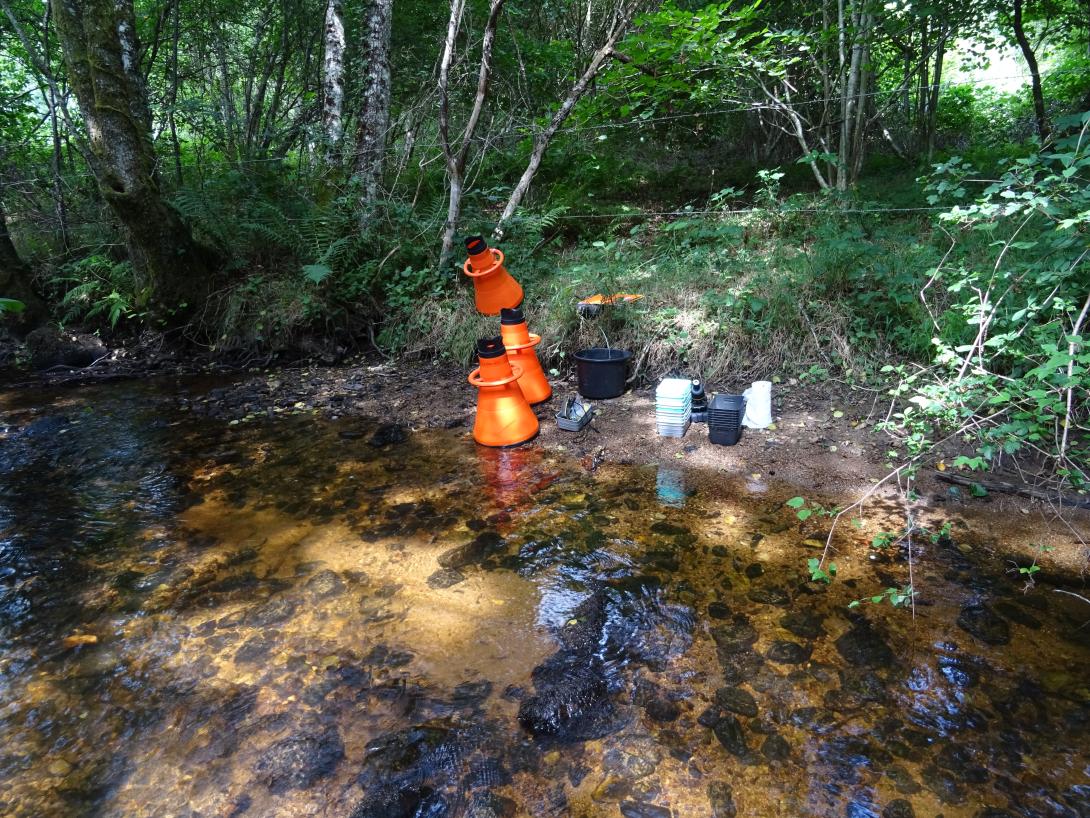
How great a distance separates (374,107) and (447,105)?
1.38m

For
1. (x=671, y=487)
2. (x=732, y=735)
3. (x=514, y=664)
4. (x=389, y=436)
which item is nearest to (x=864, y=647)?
(x=732, y=735)

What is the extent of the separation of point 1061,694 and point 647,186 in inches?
310

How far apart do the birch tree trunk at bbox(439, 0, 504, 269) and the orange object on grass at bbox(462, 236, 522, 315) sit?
1.38 m

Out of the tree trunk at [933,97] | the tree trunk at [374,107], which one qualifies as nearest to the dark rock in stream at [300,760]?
the tree trunk at [374,107]

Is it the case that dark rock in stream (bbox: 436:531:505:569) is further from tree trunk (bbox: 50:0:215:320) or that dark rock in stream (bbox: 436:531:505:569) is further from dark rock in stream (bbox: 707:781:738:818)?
tree trunk (bbox: 50:0:215:320)

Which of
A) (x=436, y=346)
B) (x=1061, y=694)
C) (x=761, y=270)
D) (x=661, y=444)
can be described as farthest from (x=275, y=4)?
(x=1061, y=694)

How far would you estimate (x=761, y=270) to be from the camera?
5.18 metres

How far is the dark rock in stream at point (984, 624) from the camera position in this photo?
220cm

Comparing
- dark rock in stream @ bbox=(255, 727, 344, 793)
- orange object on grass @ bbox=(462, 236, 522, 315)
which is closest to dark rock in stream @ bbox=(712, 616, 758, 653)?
dark rock in stream @ bbox=(255, 727, 344, 793)

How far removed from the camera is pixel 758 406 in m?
3.99

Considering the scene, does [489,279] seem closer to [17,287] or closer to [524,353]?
[524,353]

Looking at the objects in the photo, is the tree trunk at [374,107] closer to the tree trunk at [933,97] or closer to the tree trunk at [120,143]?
the tree trunk at [120,143]

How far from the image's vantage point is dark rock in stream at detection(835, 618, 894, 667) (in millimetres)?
2137

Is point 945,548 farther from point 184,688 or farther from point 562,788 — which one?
point 184,688
